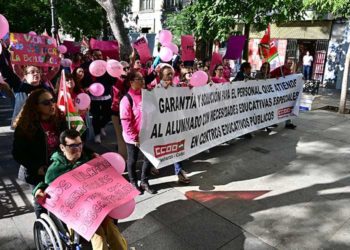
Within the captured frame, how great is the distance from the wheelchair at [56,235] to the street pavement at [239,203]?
0.54 m

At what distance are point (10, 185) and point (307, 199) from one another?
402 cm

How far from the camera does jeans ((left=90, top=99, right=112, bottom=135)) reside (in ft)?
21.9

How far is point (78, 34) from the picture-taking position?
21.9 meters

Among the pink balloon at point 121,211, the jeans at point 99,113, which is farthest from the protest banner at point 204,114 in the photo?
the jeans at point 99,113

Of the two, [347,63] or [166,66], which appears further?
[347,63]

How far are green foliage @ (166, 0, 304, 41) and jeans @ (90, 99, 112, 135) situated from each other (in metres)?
4.73

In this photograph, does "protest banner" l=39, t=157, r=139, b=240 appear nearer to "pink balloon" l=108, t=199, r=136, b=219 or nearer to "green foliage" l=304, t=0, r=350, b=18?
"pink balloon" l=108, t=199, r=136, b=219

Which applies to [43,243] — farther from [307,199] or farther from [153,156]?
[307,199]

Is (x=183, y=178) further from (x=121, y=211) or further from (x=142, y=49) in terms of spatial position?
(x=142, y=49)

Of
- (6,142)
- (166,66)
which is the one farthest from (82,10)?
(166,66)

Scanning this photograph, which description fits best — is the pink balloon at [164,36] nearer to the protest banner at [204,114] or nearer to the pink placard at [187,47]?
the pink placard at [187,47]

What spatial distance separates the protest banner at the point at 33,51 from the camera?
5449mm

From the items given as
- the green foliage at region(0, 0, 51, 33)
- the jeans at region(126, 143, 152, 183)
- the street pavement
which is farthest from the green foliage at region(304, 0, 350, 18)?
the green foliage at region(0, 0, 51, 33)

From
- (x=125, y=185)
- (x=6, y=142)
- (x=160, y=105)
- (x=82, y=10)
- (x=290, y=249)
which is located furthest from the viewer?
(x=82, y=10)
